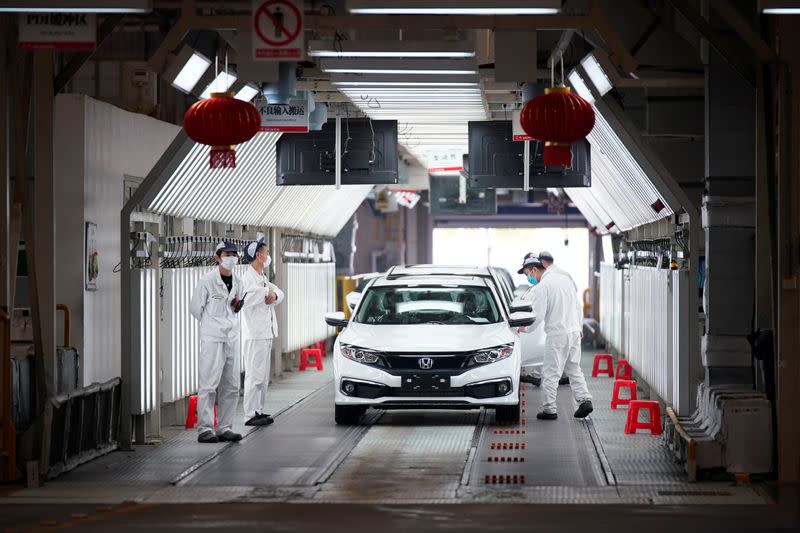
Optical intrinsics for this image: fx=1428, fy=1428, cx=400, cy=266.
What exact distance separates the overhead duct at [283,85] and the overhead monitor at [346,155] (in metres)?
3.95

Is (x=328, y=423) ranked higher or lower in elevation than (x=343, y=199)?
lower

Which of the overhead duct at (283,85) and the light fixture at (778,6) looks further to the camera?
the overhead duct at (283,85)

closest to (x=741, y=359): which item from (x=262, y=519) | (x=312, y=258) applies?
(x=262, y=519)

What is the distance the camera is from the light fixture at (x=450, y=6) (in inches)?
397

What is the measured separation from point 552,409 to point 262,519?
714 cm

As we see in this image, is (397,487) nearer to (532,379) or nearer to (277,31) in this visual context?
(277,31)

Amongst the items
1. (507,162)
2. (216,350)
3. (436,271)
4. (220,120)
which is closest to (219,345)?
(216,350)

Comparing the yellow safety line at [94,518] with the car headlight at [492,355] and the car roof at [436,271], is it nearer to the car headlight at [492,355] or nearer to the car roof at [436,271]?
the car headlight at [492,355]

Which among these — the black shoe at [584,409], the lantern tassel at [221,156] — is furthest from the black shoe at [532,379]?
the lantern tassel at [221,156]

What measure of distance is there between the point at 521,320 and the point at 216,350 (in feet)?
A: 11.8

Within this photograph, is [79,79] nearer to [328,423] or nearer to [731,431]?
[328,423]

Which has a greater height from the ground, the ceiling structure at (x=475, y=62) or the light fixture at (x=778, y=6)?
the ceiling structure at (x=475, y=62)

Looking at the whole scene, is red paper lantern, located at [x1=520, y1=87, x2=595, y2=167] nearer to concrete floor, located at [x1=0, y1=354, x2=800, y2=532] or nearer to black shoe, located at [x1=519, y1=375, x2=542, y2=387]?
concrete floor, located at [x1=0, y1=354, x2=800, y2=532]

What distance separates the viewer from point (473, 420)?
16031 mm
